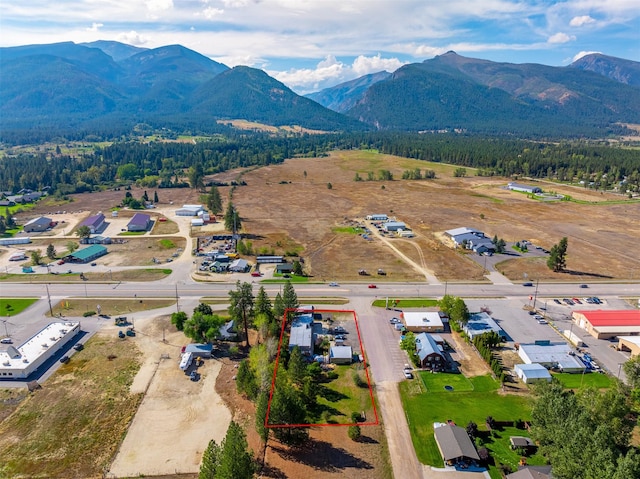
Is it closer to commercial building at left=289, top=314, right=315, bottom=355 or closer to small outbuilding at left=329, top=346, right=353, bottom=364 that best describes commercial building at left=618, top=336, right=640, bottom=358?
small outbuilding at left=329, top=346, right=353, bottom=364

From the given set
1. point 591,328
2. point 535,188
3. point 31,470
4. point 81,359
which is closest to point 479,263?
point 591,328

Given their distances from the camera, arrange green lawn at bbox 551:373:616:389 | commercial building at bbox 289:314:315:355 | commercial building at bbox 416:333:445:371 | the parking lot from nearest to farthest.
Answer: green lawn at bbox 551:373:616:389
commercial building at bbox 416:333:445:371
commercial building at bbox 289:314:315:355
the parking lot

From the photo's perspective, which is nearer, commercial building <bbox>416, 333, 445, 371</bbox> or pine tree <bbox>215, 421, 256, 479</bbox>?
pine tree <bbox>215, 421, 256, 479</bbox>

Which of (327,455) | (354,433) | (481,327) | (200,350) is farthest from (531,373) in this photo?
(200,350)

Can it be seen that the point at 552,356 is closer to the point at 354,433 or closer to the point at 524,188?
the point at 354,433

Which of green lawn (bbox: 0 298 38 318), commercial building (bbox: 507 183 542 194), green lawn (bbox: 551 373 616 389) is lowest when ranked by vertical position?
green lawn (bbox: 0 298 38 318)

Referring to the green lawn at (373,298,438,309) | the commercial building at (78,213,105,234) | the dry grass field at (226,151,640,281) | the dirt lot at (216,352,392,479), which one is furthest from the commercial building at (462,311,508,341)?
the commercial building at (78,213,105,234)
